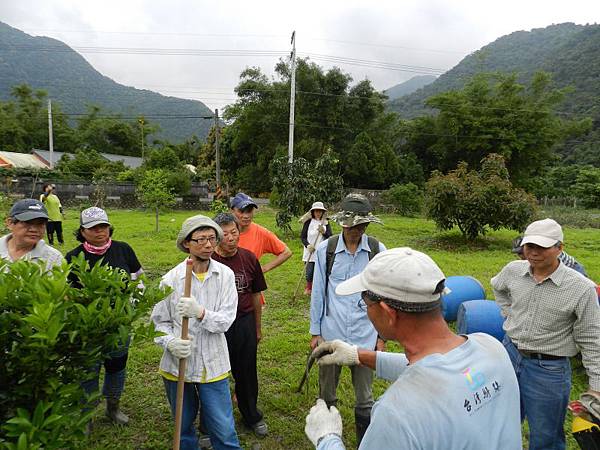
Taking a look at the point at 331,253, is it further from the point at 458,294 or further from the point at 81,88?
the point at 81,88

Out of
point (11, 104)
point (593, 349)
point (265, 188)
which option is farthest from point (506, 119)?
point (11, 104)

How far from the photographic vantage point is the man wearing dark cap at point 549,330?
2418mm

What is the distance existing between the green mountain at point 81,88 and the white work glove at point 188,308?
10183 centimetres

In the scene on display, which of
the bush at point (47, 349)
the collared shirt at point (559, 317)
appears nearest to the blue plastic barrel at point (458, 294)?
the collared shirt at point (559, 317)

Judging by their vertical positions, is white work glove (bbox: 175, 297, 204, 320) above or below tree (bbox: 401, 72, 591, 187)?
below

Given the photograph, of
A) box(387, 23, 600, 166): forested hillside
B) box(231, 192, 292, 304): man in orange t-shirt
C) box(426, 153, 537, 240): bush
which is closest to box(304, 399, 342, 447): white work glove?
box(231, 192, 292, 304): man in orange t-shirt

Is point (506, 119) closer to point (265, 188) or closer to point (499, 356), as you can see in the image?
point (265, 188)

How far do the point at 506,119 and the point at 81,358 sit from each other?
30261 millimetres

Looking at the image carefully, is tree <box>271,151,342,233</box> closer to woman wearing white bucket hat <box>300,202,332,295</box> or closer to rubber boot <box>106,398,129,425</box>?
woman wearing white bucket hat <box>300,202,332,295</box>

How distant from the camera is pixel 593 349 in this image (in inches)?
92.6

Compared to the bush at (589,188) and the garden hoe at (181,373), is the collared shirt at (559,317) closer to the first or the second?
the garden hoe at (181,373)

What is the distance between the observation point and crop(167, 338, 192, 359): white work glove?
2.41 m

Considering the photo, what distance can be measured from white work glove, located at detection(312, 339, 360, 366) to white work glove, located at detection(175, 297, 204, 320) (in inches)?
28.6

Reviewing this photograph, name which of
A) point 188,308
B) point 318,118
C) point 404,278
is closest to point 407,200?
point 318,118
